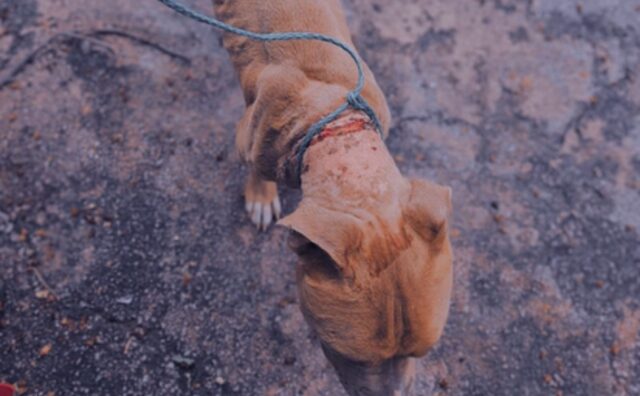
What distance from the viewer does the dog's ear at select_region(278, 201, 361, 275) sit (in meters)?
1.66

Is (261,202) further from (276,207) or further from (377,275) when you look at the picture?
(377,275)

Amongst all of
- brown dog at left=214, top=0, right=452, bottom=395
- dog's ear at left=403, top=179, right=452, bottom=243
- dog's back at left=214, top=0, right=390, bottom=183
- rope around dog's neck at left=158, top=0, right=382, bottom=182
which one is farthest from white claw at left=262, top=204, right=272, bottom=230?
dog's ear at left=403, top=179, right=452, bottom=243

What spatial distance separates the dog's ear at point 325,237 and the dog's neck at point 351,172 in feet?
0.43

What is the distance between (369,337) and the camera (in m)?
1.75

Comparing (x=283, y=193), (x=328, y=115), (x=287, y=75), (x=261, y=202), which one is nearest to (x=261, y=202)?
(x=261, y=202)

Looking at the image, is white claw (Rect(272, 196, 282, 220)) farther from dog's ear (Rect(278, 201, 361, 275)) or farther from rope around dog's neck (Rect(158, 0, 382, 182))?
dog's ear (Rect(278, 201, 361, 275))

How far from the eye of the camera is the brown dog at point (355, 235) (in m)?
1.72

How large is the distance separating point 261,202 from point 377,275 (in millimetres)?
1657

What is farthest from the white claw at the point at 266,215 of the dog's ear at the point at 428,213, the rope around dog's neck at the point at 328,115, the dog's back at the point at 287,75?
the dog's ear at the point at 428,213

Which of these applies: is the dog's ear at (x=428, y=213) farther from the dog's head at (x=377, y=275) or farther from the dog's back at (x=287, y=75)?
the dog's back at (x=287, y=75)

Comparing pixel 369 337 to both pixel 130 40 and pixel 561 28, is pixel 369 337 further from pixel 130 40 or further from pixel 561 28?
pixel 561 28

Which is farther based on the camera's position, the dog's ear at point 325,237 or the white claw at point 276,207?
the white claw at point 276,207

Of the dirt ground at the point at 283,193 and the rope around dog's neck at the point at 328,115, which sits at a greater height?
the rope around dog's neck at the point at 328,115

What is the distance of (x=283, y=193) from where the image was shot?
3.48 m
